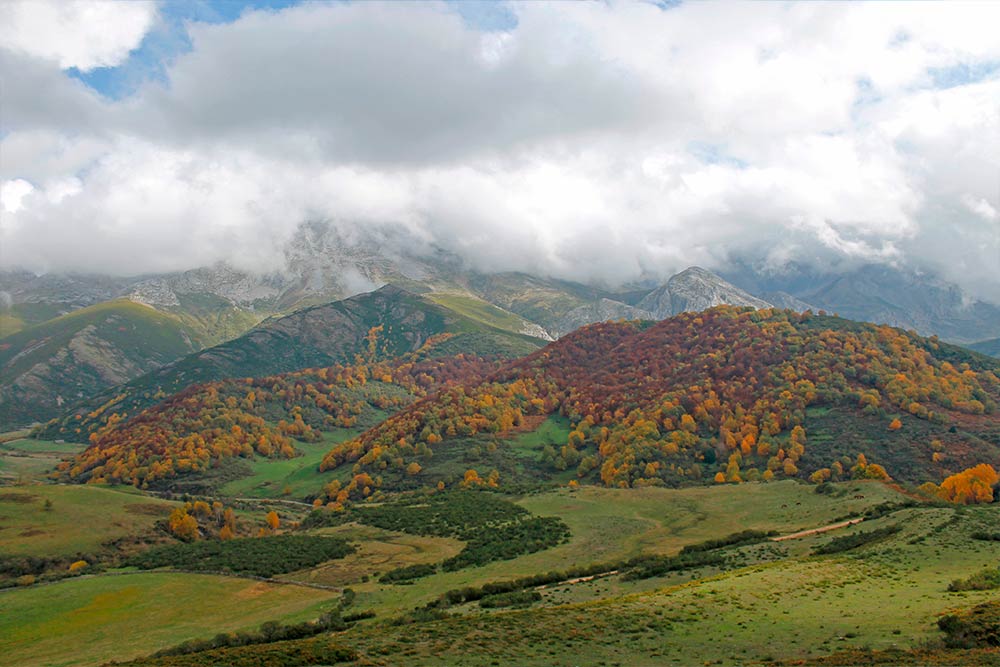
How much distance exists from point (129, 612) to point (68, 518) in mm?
61966

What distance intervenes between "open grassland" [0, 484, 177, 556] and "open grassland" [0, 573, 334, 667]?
27.6m

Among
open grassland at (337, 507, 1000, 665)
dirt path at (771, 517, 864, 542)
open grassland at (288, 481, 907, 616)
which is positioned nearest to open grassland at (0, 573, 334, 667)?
open grassland at (288, 481, 907, 616)

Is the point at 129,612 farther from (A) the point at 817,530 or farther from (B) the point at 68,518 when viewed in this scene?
(A) the point at 817,530

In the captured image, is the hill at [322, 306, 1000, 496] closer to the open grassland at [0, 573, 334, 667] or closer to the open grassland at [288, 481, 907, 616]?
the open grassland at [288, 481, 907, 616]

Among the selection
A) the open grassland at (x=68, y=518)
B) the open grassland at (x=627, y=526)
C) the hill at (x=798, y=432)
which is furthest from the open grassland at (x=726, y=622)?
the hill at (x=798, y=432)

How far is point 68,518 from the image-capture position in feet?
379

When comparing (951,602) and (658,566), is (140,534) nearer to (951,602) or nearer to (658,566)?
(658,566)

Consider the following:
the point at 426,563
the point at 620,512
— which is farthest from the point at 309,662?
the point at 620,512

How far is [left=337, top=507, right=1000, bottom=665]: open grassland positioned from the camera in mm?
37469

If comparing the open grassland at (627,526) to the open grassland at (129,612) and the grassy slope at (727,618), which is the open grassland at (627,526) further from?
the grassy slope at (727,618)

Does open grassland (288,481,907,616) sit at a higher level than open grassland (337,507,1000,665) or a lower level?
lower

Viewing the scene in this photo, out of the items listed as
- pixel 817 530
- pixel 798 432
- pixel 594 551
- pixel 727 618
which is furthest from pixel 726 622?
pixel 798 432

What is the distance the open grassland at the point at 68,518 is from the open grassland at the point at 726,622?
3304 inches

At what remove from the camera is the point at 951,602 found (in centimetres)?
4272
